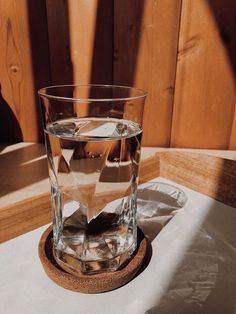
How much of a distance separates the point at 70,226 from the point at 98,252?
0.20ft

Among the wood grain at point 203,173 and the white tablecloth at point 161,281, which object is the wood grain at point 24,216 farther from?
the wood grain at point 203,173

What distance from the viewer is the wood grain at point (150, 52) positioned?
0.84m

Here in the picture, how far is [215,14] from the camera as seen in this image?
0.82 m

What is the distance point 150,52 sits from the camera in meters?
0.88

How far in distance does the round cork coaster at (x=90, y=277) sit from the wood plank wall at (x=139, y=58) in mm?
545

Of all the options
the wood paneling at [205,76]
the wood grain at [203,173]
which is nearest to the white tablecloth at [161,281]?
the wood grain at [203,173]

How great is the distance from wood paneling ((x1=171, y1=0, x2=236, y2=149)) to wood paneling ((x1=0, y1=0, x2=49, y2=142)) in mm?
396

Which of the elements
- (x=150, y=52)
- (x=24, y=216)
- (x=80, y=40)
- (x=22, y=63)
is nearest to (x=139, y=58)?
(x=150, y=52)

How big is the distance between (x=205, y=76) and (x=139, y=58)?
0.20 metres

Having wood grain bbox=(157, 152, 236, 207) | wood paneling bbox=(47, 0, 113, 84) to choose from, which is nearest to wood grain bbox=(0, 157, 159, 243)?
wood grain bbox=(157, 152, 236, 207)

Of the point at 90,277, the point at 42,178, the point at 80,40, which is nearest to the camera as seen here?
the point at 90,277

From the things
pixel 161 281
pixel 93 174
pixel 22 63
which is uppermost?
pixel 22 63

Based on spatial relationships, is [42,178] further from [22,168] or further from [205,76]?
[205,76]

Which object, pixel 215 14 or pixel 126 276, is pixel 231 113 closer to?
pixel 215 14
